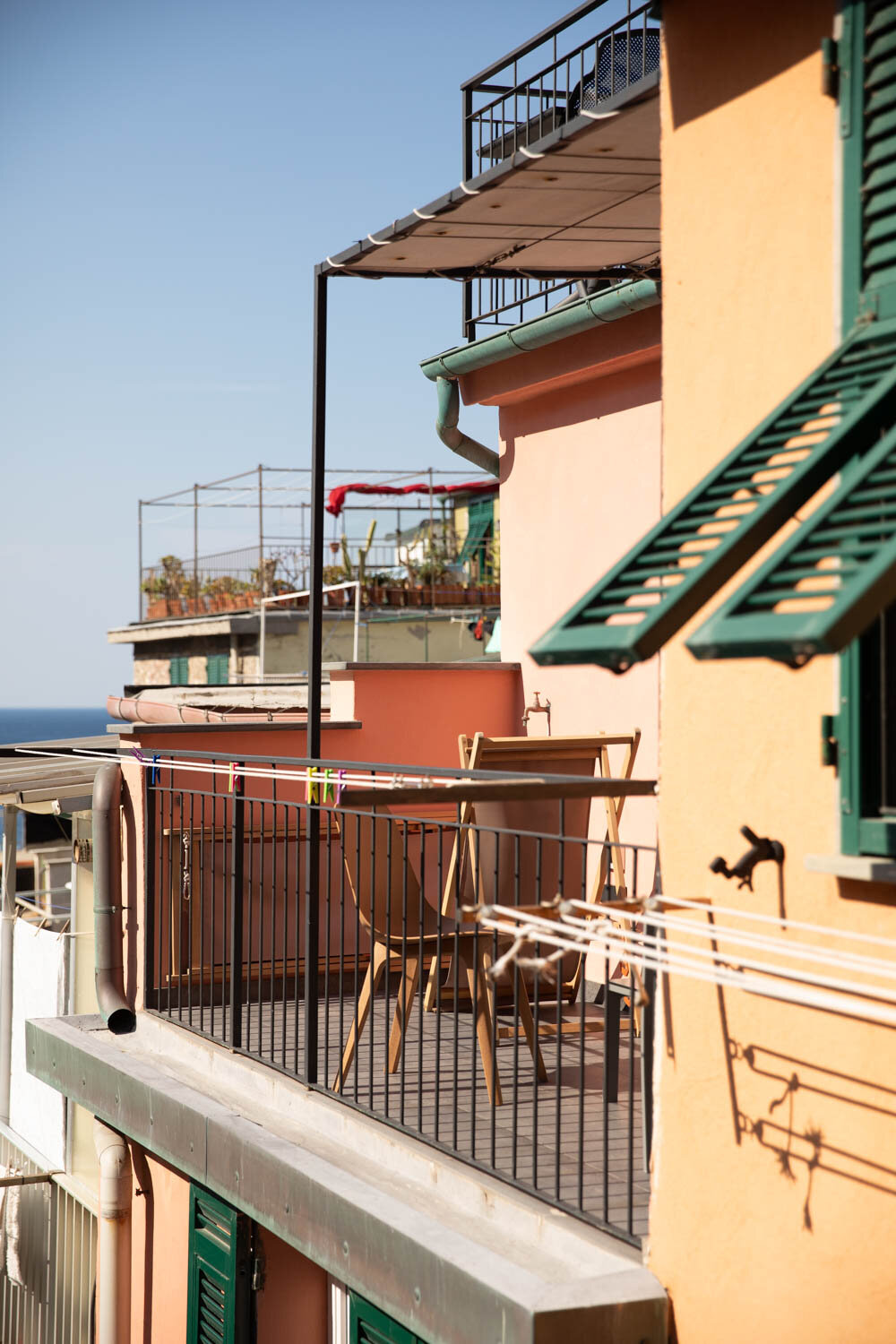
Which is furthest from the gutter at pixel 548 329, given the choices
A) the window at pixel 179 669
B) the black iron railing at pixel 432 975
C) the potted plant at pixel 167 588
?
the potted plant at pixel 167 588

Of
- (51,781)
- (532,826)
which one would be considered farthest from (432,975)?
(51,781)

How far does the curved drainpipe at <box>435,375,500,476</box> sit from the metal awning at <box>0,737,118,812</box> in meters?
A: 3.38

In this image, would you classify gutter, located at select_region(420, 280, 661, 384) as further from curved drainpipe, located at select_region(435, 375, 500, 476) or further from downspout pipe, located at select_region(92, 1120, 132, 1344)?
downspout pipe, located at select_region(92, 1120, 132, 1344)

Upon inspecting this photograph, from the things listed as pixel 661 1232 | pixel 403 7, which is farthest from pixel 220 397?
pixel 661 1232

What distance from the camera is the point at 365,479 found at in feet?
76.0

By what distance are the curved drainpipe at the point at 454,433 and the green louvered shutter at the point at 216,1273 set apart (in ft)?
19.7

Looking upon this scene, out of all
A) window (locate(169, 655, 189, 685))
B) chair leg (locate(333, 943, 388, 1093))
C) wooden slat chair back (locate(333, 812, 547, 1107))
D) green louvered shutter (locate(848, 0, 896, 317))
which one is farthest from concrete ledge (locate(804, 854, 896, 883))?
window (locate(169, 655, 189, 685))

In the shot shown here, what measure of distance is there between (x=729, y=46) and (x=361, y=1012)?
12.7 feet

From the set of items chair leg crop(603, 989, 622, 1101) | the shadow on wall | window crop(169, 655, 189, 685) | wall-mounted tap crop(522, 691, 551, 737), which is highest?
the shadow on wall

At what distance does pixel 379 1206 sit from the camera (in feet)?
15.3

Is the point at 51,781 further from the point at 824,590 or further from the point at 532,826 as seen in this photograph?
the point at 824,590

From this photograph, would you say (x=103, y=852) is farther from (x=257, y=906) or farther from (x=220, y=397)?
(x=220, y=397)

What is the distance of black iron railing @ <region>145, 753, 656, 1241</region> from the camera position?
4617 mm

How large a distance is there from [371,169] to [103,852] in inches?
477
